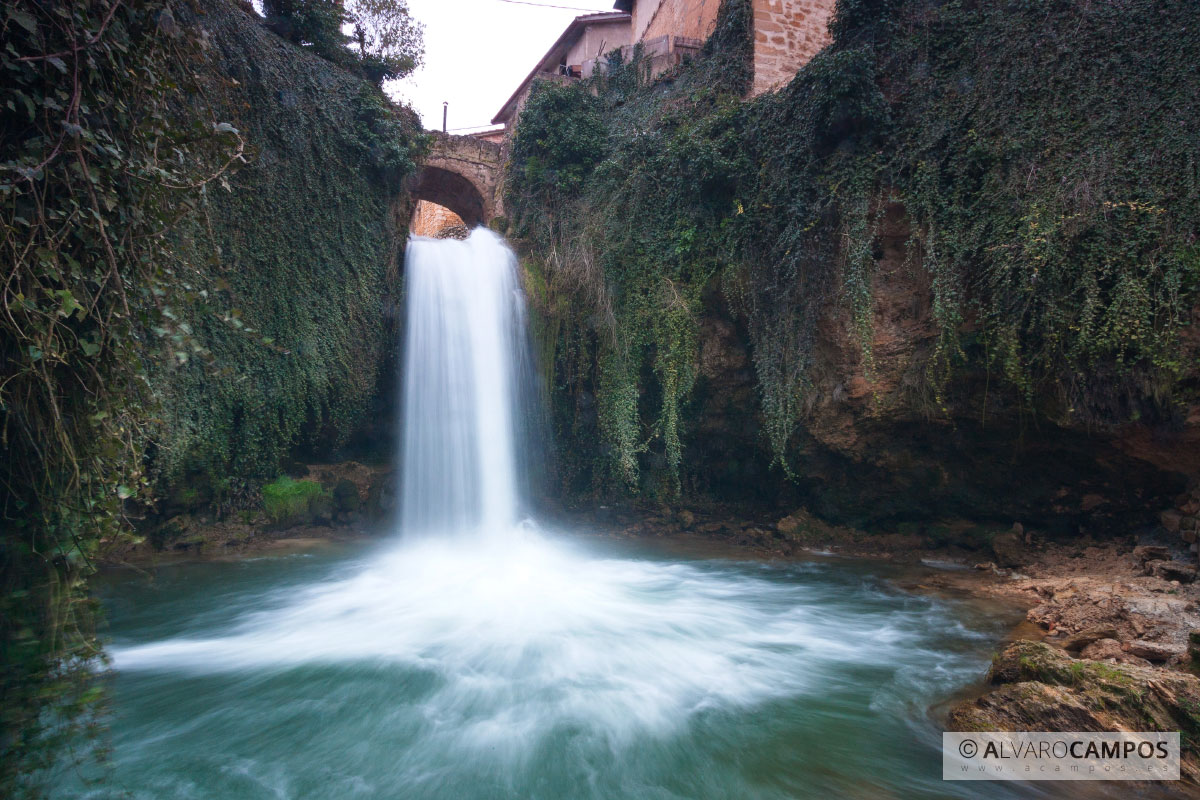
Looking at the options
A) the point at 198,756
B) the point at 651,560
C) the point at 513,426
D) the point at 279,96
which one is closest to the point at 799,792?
the point at 198,756

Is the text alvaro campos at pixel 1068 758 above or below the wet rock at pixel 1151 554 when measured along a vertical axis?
below

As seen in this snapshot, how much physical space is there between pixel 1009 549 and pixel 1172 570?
6.17ft

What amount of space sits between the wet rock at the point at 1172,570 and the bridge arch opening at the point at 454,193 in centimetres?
1492

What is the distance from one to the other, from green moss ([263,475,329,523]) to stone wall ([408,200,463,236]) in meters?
15.0

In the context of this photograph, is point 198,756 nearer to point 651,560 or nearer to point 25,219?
point 25,219

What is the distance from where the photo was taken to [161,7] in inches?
91.6

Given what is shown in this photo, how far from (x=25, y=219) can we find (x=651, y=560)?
827 cm

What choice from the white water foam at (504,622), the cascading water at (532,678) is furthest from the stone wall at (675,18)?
the cascading water at (532,678)

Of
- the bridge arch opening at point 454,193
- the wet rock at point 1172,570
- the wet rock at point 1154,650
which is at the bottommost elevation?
the wet rock at point 1154,650

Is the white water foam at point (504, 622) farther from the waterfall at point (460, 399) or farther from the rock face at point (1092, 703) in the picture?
the rock face at point (1092, 703)

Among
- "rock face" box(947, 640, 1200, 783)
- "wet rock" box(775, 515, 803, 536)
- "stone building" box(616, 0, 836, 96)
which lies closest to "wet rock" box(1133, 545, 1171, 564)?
"rock face" box(947, 640, 1200, 783)

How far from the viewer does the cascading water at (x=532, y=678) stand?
144 inches

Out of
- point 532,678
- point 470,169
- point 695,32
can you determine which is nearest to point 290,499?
point 532,678

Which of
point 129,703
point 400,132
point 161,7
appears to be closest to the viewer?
point 161,7
